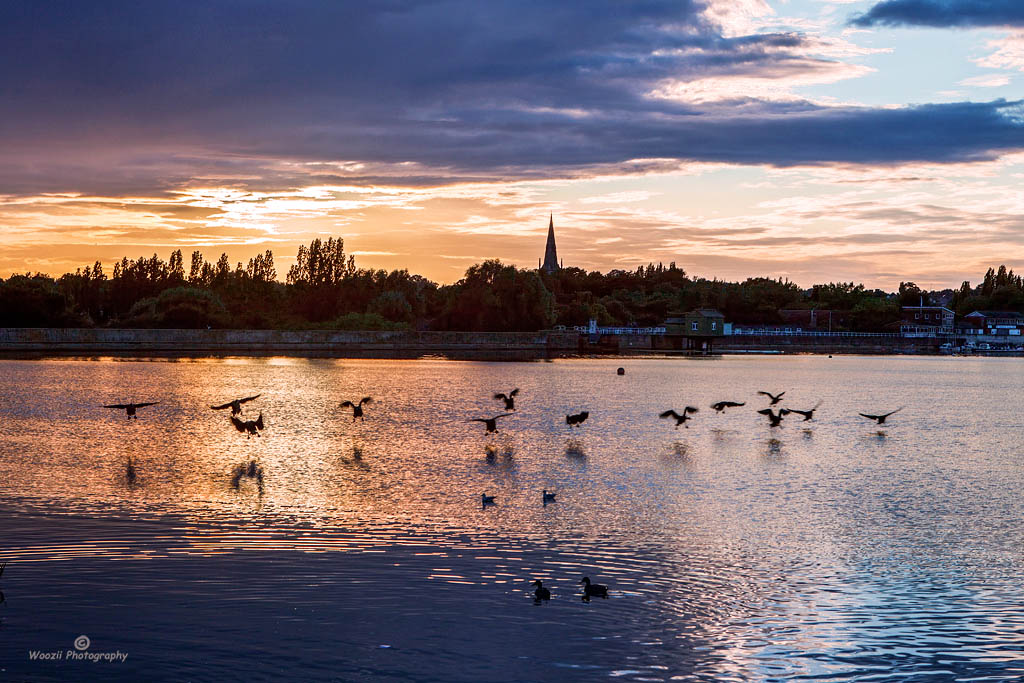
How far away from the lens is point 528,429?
36094 millimetres

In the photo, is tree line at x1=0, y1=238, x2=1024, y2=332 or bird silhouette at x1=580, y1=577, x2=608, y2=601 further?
tree line at x1=0, y1=238, x2=1024, y2=332

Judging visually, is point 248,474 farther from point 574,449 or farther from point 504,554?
point 574,449

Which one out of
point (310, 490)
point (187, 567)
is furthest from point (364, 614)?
point (310, 490)

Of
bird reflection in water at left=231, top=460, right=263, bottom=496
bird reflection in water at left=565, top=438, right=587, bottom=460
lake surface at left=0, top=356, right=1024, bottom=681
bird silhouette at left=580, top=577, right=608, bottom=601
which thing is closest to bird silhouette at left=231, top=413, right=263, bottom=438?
lake surface at left=0, top=356, right=1024, bottom=681

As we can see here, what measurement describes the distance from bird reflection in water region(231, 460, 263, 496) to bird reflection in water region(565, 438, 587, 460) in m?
9.01

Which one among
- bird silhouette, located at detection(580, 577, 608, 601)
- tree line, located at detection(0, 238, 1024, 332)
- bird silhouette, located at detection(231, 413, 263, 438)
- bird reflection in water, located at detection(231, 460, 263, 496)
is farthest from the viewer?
tree line, located at detection(0, 238, 1024, 332)

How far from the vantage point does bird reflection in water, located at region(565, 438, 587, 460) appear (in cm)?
2822

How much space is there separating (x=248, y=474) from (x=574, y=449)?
35.0ft

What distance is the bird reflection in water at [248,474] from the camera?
21594 millimetres

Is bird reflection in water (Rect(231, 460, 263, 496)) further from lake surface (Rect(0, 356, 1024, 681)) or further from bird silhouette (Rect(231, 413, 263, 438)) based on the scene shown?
bird silhouette (Rect(231, 413, 263, 438))

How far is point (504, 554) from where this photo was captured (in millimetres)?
15320

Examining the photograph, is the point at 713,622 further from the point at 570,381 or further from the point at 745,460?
the point at 570,381

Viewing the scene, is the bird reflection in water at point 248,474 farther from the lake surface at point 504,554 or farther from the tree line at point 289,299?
the tree line at point 289,299

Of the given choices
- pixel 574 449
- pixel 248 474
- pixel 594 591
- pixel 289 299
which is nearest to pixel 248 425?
pixel 248 474
